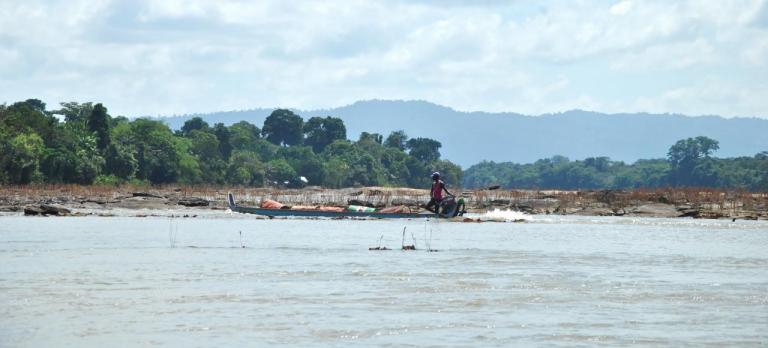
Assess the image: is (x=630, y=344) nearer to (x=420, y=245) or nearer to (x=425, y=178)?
(x=420, y=245)

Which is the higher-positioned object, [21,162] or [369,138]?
[369,138]

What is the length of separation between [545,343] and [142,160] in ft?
278

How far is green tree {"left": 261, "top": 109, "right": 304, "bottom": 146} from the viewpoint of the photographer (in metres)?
162

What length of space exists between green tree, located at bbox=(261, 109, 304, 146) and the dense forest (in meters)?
0.14

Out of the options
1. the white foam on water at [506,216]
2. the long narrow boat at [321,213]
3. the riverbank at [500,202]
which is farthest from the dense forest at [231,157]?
the white foam on water at [506,216]

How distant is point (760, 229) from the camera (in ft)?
163

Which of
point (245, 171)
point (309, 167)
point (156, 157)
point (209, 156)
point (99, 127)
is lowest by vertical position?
point (245, 171)

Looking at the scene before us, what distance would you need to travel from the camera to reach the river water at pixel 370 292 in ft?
55.1

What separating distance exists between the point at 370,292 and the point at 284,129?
5542 inches

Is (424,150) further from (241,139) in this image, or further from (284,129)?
(241,139)

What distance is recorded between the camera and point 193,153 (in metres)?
119

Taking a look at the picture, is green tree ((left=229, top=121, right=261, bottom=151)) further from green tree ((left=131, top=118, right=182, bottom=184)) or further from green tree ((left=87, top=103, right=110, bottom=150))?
green tree ((left=87, top=103, right=110, bottom=150))

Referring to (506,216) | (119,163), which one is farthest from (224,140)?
(506,216)

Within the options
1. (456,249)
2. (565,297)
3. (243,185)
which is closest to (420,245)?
(456,249)
